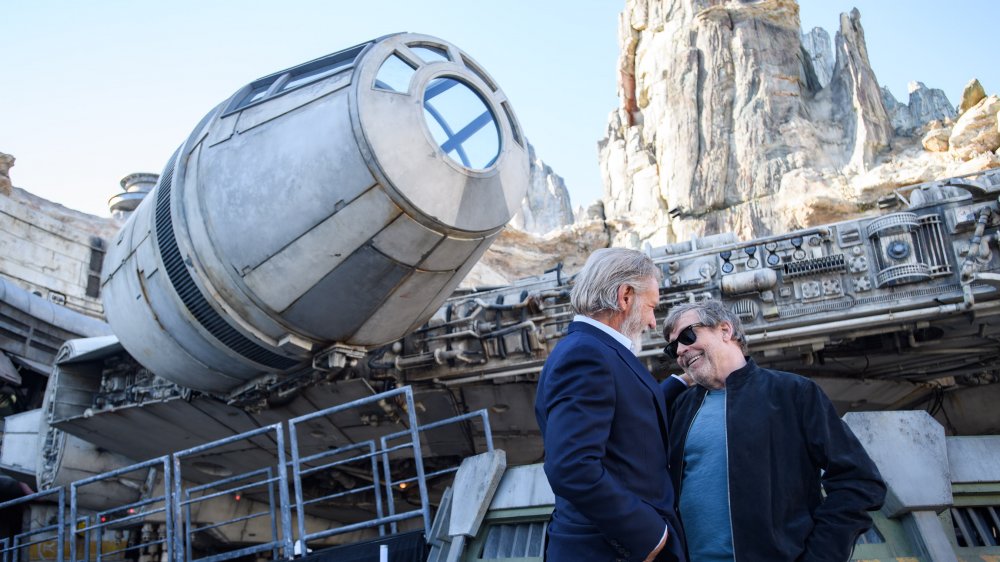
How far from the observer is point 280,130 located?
908 centimetres

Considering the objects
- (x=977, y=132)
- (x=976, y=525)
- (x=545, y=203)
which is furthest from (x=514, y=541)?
(x=545, y=203)

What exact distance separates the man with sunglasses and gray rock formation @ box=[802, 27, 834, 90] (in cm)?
4612

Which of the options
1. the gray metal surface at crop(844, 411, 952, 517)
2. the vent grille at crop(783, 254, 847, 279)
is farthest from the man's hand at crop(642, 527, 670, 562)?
the vent grille at crop(783, 254, 847, 279)

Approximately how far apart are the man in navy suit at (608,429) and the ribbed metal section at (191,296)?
7115 millimetres

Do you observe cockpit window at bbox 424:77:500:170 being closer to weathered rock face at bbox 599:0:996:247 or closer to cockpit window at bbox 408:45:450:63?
cockpit window at bbox 408:45:450:63

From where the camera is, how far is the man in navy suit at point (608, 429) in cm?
297

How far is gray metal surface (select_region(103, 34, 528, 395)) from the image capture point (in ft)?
28.3

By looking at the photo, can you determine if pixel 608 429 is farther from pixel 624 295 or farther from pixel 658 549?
pixel 624 295

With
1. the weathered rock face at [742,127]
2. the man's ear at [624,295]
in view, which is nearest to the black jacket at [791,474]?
the man's ear at [624,295]

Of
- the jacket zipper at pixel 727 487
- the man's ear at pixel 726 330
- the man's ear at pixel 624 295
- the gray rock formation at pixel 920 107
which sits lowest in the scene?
the jacket zipper at pixel 727 487

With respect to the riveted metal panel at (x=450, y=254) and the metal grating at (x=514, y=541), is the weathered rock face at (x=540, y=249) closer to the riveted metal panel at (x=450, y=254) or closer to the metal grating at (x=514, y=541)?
the riveted metal panel at (x=450, y=254)

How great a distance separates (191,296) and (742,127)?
38431 millimetres

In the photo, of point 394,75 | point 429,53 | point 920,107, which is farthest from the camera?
point 920,107

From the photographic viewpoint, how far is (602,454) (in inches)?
119
